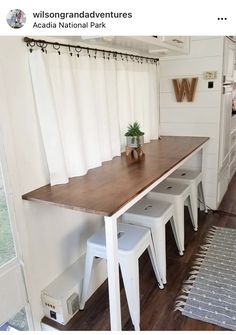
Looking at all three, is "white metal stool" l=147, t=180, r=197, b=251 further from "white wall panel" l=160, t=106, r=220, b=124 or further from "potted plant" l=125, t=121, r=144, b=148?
"white wall panel" l=160, t=106, r=220, b=124

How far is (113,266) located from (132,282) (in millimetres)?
323

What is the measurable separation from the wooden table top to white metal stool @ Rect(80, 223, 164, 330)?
336 mm

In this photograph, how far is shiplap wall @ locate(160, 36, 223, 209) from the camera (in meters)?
2.78

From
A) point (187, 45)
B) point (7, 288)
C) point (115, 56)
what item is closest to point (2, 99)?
point (7, 288)

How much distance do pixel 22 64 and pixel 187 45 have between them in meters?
1.89

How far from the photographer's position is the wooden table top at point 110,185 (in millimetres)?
1389

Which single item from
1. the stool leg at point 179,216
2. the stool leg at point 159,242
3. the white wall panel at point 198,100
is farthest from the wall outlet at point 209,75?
the stool leg at point 159,242

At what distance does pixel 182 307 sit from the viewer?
1798 mm

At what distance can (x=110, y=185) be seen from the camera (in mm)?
1622

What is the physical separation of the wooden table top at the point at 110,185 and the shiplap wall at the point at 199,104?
71 centimetres

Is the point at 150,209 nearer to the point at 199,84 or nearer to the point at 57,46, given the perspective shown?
the point at 57,46

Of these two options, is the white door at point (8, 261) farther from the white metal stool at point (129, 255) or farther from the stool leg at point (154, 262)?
the stool leg at point (154, 262)

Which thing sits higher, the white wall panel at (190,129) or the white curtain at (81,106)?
the white curtain at (81,106)

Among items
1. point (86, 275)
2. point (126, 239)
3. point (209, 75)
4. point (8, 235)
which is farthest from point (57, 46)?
point (209, 75)
